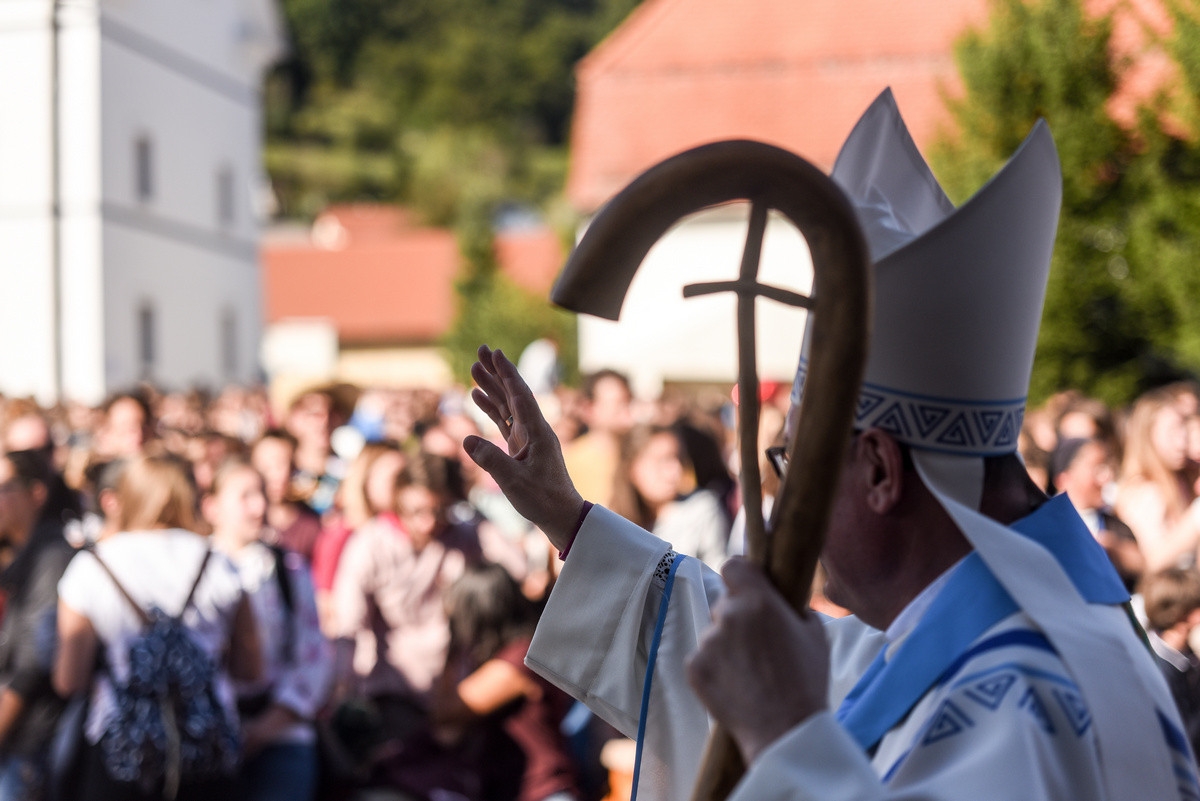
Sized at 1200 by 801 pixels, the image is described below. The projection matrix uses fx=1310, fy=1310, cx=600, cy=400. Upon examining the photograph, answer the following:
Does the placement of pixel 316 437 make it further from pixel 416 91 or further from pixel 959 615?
pixel 416 91

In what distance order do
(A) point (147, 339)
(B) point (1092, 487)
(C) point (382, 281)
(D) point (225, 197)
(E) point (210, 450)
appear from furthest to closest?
(C) point (382, 281) < (D) point (225, 197) < (A) point (147, 339) < (E) point (210, 450) < (B) point (1092, 487)

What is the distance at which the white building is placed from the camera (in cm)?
2253

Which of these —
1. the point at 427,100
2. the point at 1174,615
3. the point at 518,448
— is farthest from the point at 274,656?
the point at 427,100

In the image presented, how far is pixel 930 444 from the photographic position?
62.5 inches

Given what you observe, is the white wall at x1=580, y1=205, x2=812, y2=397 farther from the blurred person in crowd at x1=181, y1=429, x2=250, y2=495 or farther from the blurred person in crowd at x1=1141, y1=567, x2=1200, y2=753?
the blurred person in crowd at x1=1141, y1=567, x2=1200, y2=753

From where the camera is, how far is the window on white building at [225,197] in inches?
1126

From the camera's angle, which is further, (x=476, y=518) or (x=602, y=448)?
(x=602, y=448)

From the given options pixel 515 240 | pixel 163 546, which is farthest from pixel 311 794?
pixel 515 240

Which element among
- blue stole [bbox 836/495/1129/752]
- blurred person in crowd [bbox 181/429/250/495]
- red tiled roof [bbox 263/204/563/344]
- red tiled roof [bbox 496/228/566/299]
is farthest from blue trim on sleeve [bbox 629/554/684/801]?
red tiled roof [bbox 496/228/566/299]

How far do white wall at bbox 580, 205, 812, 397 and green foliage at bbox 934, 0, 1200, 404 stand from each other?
10.8 ft

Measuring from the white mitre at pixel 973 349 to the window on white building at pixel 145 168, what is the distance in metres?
25.2

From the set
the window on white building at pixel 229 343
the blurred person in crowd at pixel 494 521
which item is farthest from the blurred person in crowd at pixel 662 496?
the window on white building at pixel 229 343

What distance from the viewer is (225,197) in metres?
29.0

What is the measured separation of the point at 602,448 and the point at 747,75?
55.8ft
